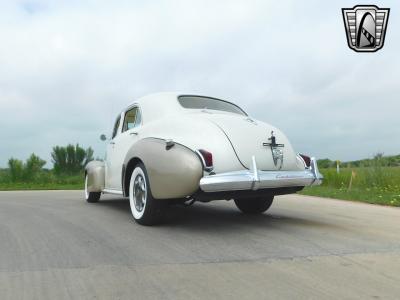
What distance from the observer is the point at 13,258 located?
3643 mm

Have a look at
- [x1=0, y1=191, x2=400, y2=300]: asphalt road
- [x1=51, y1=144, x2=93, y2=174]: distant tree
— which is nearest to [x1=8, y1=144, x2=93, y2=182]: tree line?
[x1=51, y1=144, x2=93, y2=174]: distant tree

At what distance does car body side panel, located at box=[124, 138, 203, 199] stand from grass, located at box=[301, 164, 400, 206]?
19.1 ft

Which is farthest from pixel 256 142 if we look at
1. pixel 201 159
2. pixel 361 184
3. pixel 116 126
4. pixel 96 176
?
pixel 361 184

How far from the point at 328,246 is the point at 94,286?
2.31 m

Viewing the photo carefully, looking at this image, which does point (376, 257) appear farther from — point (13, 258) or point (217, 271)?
point (13, 258)

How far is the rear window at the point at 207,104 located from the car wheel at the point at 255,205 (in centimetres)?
134

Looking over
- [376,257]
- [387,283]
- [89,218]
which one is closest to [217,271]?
[387,283]

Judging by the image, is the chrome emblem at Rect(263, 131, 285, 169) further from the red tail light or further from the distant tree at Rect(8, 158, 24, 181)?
the distant tree at Rect(8, 158, 24, 181)

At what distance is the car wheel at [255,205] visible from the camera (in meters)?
6.38

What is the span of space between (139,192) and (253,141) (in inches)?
64.2

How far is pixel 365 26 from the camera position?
31.9ft

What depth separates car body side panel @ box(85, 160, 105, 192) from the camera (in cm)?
739

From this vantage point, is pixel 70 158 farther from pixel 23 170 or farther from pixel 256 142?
pixel 256 142

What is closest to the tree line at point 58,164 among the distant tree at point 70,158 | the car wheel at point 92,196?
the distant tree at point 70,158
